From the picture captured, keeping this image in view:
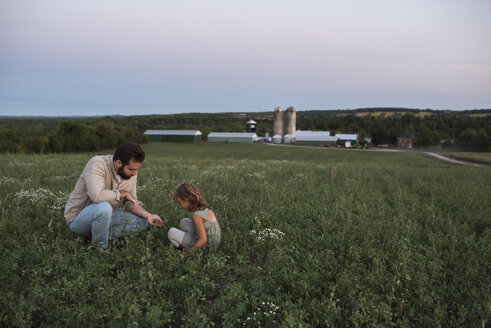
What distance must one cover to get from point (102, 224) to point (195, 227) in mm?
1546

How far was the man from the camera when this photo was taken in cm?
507

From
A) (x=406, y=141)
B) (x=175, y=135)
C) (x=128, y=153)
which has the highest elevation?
(x=128, y=153)

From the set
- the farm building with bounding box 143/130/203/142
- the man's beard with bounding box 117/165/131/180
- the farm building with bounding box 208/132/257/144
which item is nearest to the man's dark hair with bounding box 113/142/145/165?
the man's beard with bounding box 117/165/131/180

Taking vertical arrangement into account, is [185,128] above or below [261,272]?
above

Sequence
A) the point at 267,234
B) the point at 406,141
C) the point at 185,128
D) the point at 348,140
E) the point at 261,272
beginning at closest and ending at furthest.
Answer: the point at 261,272 < the point at 267,234 < the point at 348,140 < the point at 185,128 < the point at 406,141

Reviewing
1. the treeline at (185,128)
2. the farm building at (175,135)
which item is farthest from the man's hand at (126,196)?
the farm building at (175,135)

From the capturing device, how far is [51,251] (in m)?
5.18

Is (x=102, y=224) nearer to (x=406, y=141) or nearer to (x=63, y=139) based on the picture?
(x=63, y=139)

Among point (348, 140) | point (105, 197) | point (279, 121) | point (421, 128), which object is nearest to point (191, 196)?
point (105, 197)

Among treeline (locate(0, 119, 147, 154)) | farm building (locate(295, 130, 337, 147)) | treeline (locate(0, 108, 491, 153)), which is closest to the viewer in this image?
treeline (locate(0, 119, 147, 154))

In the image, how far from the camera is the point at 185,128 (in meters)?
106

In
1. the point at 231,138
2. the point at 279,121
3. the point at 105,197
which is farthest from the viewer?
the point at 279,121

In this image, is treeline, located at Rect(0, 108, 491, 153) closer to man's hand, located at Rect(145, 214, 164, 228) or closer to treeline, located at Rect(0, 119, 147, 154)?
treeline, located at Rect(0, 119, 147, 154)

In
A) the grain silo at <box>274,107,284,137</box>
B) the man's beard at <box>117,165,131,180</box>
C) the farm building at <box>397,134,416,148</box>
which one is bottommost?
the farm building at <box>397,134,416,148</box>
